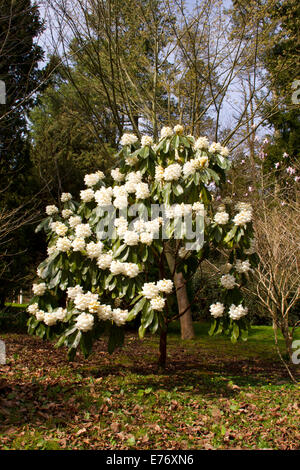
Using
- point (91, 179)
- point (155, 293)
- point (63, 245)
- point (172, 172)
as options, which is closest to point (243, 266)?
point (155, 293)

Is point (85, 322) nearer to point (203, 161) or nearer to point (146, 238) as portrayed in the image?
point (146, 238)

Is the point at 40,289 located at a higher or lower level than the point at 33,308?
higher

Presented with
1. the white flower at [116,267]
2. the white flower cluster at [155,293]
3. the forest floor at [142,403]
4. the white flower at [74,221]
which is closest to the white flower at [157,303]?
the white flower cluster at [155,293]

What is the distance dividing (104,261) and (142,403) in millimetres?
1377

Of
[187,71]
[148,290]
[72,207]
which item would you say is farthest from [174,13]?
[148,290]

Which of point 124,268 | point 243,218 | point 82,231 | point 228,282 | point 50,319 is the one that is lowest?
point 50,319

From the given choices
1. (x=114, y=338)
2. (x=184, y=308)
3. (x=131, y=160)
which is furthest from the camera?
(x=184, y=308)

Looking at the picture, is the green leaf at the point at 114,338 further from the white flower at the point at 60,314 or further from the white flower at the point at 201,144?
the white flower at the point at 201,144

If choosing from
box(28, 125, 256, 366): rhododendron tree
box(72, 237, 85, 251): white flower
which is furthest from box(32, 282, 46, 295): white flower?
box(72, 237, 85, 251): white flower

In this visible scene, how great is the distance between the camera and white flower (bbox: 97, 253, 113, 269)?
151 inches

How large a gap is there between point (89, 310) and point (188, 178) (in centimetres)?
163

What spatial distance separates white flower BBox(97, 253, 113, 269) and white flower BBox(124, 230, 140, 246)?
26 centimetres

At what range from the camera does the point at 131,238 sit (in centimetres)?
372

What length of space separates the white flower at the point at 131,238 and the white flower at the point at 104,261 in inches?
10.1
